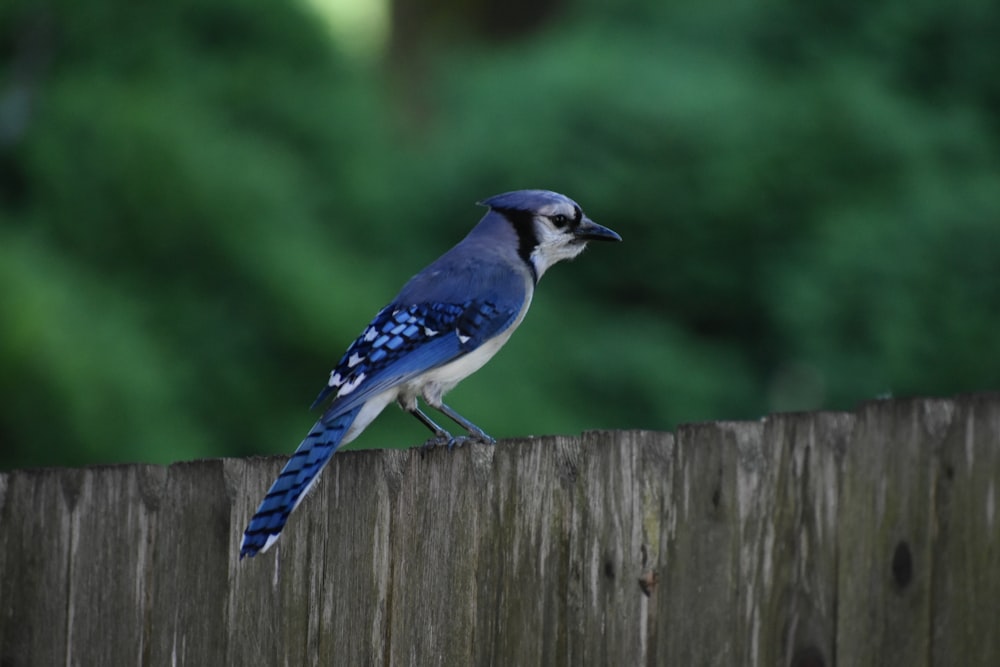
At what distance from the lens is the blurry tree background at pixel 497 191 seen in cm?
699

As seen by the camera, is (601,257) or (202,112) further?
(601,257)

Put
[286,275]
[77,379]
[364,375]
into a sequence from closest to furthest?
[364,375], [77,379], [286,275]

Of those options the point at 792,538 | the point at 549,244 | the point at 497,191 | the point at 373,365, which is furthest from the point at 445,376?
the point at 497,191

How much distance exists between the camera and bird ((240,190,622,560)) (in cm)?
250

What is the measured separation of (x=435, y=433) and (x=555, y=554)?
0.90 m

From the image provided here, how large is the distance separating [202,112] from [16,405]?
6.01ft

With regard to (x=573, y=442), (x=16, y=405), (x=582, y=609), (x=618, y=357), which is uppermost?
(x=618, y=357)

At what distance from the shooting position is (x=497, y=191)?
866cm

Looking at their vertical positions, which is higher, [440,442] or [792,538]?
[440,442]

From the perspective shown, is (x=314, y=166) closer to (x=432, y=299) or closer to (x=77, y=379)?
(x=77, y=379)

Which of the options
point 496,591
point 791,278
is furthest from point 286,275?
point 496,591

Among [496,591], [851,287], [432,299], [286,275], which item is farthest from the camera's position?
[851,287]

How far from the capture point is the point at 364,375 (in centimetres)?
292

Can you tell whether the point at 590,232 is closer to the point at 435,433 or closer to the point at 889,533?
the point at 435,433
